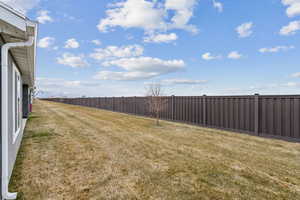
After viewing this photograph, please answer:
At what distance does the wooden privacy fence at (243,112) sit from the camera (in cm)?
593

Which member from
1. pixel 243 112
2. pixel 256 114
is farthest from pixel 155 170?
pixel 243 112

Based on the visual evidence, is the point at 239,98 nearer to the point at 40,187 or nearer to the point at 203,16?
the point at 203,16

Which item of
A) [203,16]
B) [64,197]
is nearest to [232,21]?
[203,16]

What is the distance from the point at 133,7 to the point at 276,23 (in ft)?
24.8

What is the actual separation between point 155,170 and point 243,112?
5582 mm

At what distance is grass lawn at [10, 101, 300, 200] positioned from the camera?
2.76 m

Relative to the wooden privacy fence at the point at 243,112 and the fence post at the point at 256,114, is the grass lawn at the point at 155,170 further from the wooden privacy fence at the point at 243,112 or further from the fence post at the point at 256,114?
the fence post at the point at 256,114

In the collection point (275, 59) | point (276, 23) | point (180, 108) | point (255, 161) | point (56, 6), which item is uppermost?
point (56, 6)

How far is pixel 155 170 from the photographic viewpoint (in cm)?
360

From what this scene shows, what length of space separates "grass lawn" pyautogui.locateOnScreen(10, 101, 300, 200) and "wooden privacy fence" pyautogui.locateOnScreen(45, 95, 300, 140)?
86cm

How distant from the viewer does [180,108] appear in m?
10.7

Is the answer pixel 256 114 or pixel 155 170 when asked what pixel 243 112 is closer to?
pixel 256 114

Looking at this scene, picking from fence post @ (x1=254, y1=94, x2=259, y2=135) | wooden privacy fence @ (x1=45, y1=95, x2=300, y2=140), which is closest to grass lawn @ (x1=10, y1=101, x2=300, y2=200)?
wooden privacy fence @ (x1=45, y1=95, x2=300, y2=140)

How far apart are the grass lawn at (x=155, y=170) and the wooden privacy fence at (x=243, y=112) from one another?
0.86m
